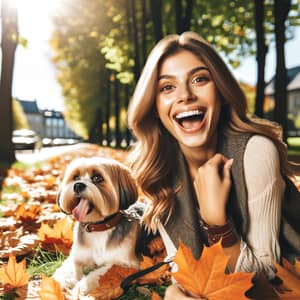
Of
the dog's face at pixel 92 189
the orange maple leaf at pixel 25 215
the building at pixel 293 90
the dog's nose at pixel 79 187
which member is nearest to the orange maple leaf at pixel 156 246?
the dog's face at pixel 92 189

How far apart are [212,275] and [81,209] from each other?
0.86 metres

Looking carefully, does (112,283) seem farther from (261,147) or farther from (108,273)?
(261,147)

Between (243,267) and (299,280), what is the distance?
26 cm

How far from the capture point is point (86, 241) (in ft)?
8.41

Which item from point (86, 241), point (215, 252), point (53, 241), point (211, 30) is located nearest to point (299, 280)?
point (215, 252)

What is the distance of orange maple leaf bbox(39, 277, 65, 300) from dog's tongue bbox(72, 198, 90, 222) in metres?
0.36

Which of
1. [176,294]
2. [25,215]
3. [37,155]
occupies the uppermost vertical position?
[176,294]

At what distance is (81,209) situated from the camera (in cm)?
244

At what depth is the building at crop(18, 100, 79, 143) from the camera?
65750 millimetres

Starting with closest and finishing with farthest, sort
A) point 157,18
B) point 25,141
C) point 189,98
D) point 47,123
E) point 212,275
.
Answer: point 212,275 → point 189,98 → point 157,18 → point 25,141 → point 47,123

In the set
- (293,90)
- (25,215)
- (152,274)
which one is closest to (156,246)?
(152,274)

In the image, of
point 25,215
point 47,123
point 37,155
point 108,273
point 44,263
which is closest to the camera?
point 108,273

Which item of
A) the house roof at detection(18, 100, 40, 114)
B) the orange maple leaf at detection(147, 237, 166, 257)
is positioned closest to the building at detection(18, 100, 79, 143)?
the house roof at detection(18, 100, 40, 114)

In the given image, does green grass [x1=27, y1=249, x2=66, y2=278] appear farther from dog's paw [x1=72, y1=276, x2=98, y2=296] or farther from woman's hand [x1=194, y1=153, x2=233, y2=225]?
woman's hand [x1=194, y1=153, x2=233, y2=225]
